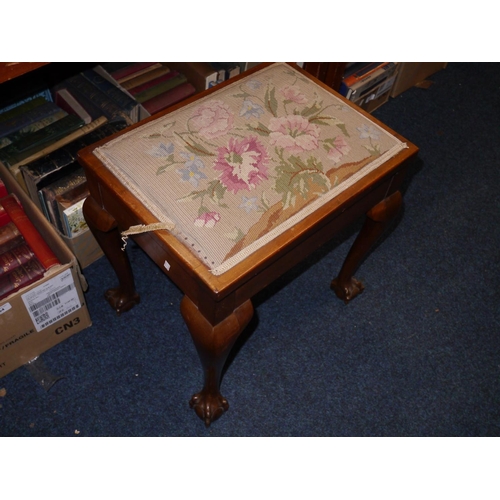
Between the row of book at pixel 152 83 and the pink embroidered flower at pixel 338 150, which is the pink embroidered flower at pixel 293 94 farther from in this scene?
the row of book at pixel 152 83

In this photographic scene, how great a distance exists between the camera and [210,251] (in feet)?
→ 2.87

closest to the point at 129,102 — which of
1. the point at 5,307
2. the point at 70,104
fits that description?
the point at 70,104

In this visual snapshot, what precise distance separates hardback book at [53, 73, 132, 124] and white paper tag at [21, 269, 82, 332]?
528 millimetres

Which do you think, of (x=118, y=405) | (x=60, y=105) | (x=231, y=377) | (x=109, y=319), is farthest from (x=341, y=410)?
(x=60, y=105)

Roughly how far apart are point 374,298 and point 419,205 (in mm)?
434

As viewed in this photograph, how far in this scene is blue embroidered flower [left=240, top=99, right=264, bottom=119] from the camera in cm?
108

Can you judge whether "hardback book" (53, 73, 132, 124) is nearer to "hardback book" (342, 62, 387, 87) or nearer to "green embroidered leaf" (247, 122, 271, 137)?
"green embroidered leaf" (247, 122, 271, 137)

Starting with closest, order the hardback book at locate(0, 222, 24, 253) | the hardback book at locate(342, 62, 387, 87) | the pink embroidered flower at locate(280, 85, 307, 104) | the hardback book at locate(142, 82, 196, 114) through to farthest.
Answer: the pink embroidered flower at locate(280, 85, 307, 104) < the hardback book at locate(0, 222, 24, 253) < the hardback book at locate(142, 82, 196, 114) < the hardback book at locate(342, 62, 387, 87)

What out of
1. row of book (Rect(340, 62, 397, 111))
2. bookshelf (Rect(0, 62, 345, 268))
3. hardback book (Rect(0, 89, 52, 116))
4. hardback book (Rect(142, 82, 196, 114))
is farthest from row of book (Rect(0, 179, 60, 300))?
row of book (Rect(340, 62, 397, 111))

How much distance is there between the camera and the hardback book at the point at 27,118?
1430 millimetres

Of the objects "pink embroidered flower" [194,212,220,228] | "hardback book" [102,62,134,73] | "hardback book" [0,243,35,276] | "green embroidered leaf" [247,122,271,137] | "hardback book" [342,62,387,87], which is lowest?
"hardback book" [0,243,35,276]

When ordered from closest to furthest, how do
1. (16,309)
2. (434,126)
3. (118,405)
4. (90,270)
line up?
1. (16,309)
2. (118,405)
3. (90,270)
4. (434,126)

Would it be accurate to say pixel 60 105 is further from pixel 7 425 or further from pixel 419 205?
pixel 419 205

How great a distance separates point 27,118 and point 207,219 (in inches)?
33.6
